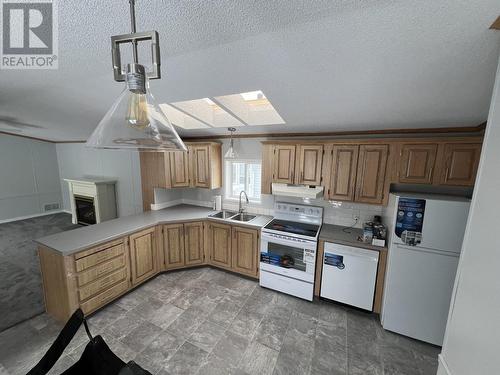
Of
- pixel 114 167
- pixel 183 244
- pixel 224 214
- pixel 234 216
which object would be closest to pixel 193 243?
pixel 183 244

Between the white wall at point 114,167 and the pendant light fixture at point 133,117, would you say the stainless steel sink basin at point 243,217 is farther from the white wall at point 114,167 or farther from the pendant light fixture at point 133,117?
the pendant light fixture at point 133,117

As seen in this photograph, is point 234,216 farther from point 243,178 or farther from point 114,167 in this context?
point 114,167

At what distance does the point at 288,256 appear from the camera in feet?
8.91

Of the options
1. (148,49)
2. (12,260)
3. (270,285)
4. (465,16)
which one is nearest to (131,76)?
(148,49)

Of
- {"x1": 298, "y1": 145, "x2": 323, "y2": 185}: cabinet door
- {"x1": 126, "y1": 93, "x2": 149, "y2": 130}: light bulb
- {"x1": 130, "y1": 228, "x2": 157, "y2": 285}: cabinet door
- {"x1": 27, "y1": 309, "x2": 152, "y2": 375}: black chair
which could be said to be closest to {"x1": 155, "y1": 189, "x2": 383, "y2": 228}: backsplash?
{"x1": 298, "y1": 145, "x2": 323, "y2": 185}: cabinet door

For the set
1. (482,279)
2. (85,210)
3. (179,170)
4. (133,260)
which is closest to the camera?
(482,279)

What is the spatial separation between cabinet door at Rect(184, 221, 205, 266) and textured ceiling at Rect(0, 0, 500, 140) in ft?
6.39

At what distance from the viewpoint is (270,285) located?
2852 millimetres

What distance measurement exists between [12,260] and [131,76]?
4.90 metres

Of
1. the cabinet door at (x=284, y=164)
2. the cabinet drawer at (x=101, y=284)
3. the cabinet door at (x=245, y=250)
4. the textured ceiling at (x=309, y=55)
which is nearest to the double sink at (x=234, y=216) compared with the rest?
the cabinet door at (x=245, y=250)

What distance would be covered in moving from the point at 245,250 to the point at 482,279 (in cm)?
245

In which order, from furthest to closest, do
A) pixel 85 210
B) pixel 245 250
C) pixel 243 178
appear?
pixel 85 210 → pixel 243 178 → pixel 245 250

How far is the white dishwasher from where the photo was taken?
2336mm

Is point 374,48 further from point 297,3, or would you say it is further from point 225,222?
point 225,222
